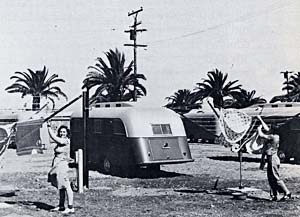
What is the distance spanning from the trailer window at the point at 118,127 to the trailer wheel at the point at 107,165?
109 cm

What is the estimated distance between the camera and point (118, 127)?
14383 millimetres

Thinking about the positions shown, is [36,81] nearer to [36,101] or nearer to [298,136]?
[36,101]

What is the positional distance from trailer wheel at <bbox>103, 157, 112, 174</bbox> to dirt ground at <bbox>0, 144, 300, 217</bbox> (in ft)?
0.95

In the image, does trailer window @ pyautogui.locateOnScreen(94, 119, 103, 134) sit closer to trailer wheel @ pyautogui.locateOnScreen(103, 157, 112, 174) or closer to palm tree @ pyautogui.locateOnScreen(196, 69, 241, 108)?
trailer wheel @ pyautogui.locateOnScreen(103, 157, 112, 174)

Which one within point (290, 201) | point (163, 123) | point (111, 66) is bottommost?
point (290, 201)

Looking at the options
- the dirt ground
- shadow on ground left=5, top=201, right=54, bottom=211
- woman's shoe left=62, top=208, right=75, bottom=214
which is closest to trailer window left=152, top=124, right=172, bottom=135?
the dirt ground

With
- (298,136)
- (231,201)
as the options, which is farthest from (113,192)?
(298,136)

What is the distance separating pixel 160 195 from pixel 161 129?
348 cm

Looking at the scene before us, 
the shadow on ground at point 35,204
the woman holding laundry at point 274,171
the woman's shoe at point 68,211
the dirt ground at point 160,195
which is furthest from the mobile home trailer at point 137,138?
the woman's shoe at point 68,211

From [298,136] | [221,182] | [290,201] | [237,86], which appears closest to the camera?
[290,201]

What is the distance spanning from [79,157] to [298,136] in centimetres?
879

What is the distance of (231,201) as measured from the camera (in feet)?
33.7

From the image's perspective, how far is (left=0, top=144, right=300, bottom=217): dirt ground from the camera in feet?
30.1

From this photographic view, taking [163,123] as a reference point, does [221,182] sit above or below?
below
